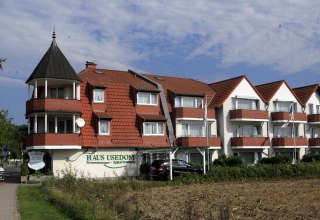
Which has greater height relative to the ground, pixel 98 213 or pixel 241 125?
pixel 241 125

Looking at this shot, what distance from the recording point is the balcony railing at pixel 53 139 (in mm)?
39344

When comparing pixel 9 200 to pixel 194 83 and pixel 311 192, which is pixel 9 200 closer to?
pixel 311 192

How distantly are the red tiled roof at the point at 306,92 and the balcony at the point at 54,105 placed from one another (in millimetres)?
30937

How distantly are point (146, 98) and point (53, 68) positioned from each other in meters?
9.81

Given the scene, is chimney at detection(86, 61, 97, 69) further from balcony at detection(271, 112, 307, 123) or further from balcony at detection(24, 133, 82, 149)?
balcony at detection(271, 112, 307, 123)

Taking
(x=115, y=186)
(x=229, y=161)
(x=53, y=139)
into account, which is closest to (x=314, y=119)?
(x=229, y=161)

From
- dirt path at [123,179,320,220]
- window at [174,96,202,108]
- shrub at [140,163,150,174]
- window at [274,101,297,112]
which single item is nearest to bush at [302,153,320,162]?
window at [274,101,297,112]

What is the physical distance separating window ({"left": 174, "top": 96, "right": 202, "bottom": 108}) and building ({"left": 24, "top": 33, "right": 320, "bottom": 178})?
40 millimetres

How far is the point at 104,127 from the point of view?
4322cm

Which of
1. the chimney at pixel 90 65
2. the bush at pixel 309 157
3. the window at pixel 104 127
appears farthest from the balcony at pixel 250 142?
the chimney at pixel 90 65

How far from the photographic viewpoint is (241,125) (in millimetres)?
53062

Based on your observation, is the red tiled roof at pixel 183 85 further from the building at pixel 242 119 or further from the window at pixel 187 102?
the building at pixel 242 119

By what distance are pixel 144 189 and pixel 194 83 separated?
27.9m

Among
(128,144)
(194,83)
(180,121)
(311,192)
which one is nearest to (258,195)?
(311,192)
